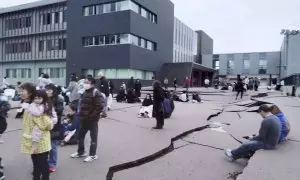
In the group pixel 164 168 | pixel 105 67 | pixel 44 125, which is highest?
pixel 105 67

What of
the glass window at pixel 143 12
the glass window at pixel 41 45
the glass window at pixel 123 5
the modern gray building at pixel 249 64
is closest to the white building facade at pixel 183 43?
the modern gray building at pixel 249 64

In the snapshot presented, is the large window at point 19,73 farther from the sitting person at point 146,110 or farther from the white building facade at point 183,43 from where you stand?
the sitting person at point 146,110

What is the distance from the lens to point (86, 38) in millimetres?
32656

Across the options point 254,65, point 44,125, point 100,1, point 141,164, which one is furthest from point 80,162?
point 254,65

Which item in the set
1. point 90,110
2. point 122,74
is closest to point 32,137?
point 90,110

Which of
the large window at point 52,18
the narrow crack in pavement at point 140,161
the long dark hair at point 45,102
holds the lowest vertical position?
the narrow crack in pavement at point 140,161

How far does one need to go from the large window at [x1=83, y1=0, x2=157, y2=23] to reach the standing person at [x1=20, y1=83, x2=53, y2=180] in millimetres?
27259

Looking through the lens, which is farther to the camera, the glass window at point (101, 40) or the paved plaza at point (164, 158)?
the glass window at point (101, 40)

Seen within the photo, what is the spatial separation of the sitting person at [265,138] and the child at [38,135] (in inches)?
150

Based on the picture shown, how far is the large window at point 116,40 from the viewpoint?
96.6 ft

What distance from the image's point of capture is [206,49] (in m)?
73.1

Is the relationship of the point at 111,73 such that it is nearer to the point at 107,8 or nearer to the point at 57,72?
the point at 107,8

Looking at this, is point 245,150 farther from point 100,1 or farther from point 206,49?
point 206,49

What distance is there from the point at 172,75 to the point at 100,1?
13919mm
